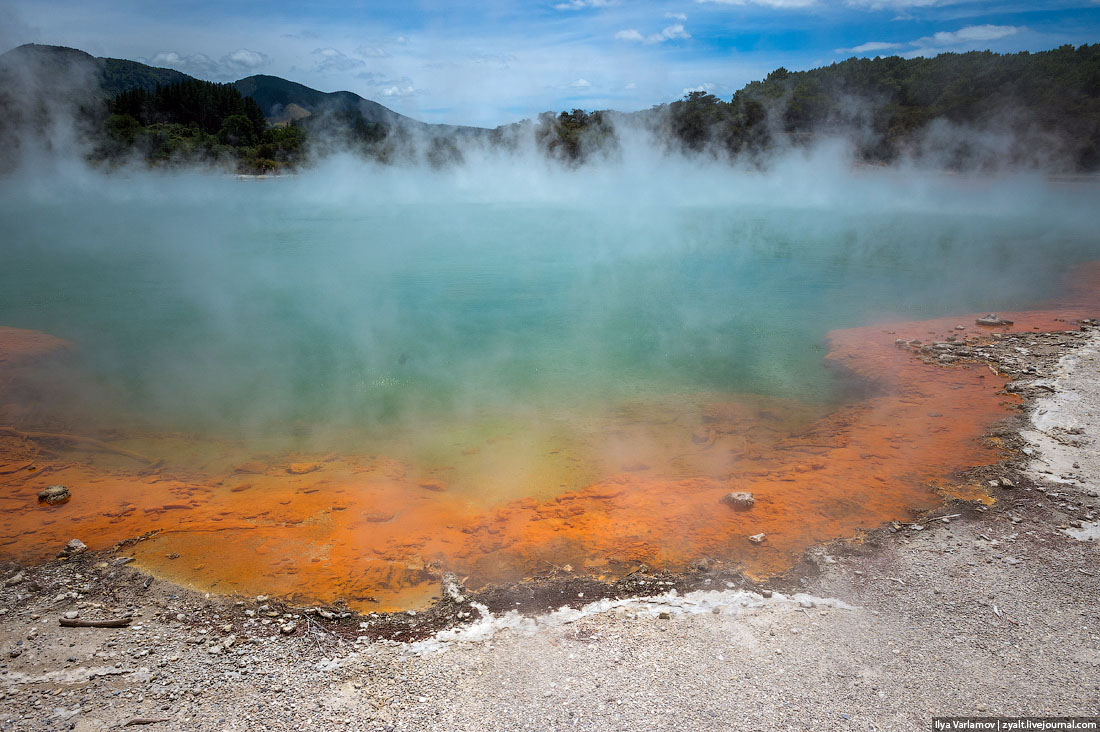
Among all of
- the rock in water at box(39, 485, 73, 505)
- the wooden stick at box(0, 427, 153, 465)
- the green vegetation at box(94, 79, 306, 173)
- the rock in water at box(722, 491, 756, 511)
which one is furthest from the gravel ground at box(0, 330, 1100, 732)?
the green vegetation at box(94, 79, 306, 173)

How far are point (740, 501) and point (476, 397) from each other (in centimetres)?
291

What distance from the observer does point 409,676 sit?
2.54m

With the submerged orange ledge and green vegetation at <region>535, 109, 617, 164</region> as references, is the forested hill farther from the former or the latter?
the submerged orange ledge

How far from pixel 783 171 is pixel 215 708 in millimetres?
A: 33547

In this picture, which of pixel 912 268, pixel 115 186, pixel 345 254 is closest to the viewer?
pixel 912 268

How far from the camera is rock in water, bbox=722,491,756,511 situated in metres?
3.97

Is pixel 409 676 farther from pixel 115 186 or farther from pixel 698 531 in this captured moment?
pixel 115 186

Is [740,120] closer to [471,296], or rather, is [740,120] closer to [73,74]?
[471,296]

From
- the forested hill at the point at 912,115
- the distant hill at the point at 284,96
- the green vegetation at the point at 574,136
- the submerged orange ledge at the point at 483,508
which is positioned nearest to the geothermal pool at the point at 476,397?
the submerged orange ledge at the point at 483,508

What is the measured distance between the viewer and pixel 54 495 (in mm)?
4031

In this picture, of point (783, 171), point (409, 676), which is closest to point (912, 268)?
point (409, 676)

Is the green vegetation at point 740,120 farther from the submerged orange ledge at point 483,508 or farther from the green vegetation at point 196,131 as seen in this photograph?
the submerged orange ledge at point 483,508

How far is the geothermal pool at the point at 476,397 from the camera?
3709 millimetres

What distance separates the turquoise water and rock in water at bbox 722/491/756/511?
74.1 inches
